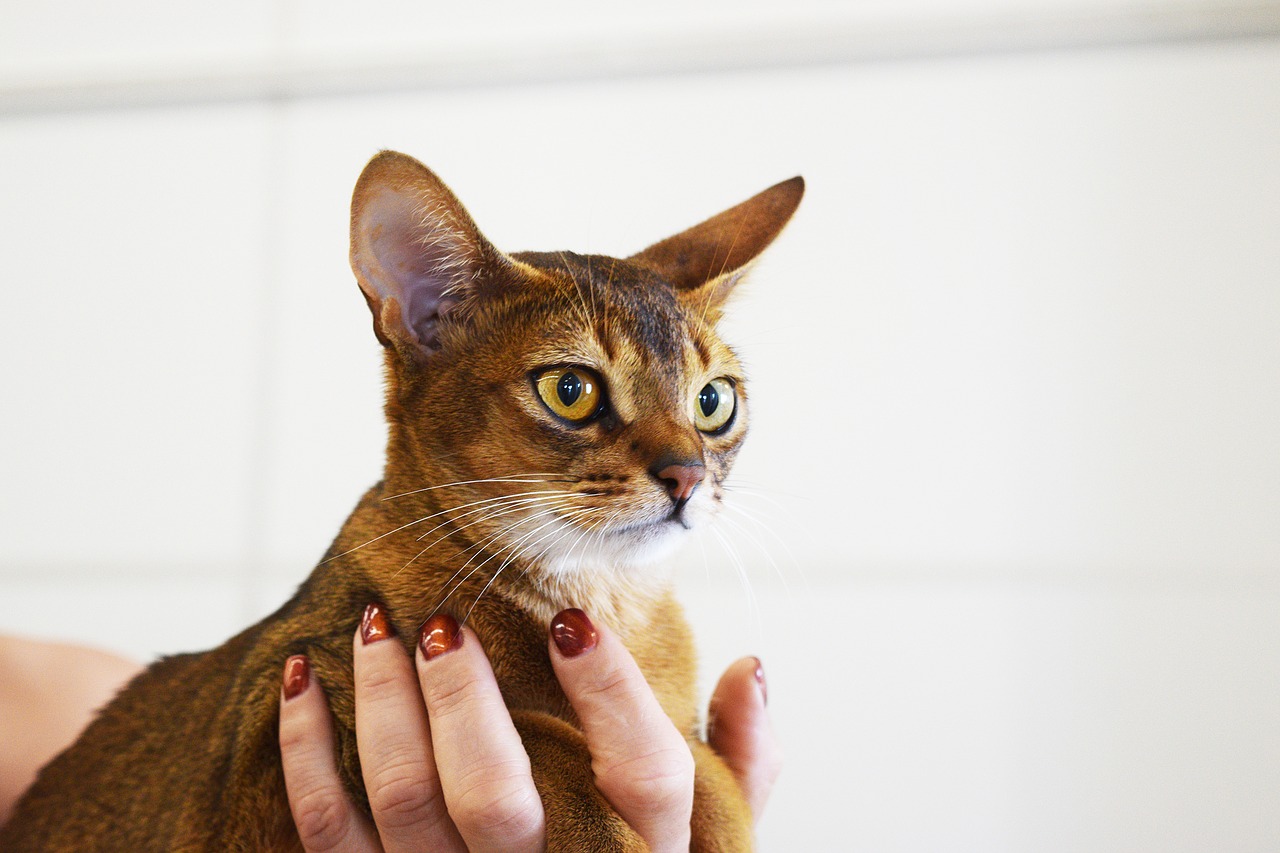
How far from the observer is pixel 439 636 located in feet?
3.41

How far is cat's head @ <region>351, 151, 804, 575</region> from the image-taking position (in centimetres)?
101

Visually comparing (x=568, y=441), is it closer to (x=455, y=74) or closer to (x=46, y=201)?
(x=455, y=74)

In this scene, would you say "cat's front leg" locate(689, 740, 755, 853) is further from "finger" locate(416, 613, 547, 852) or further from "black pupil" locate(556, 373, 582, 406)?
"black pupil" locate(556, 373, 582, 406)

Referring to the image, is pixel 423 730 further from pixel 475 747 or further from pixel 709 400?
pixel 709 400

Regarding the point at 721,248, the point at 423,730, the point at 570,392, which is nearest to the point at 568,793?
the point at 423,730

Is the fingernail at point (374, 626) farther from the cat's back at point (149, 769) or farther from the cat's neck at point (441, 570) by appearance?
the cat's back at point (149, 769)

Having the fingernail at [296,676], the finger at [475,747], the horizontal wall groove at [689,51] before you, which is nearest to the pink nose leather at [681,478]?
the finger at [475,747]

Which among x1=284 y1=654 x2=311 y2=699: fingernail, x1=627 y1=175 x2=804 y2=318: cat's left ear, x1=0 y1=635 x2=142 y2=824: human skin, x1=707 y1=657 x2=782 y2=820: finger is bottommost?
x1=0 y1=635 x2=142 y2=824: human skin

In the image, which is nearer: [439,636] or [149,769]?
[439,636]

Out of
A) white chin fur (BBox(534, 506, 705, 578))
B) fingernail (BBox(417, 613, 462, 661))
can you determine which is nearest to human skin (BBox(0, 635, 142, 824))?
fingernail (BBox(417, 613, 462, 661))

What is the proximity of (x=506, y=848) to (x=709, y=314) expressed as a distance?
0.68 meters

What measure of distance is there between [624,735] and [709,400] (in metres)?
0.39

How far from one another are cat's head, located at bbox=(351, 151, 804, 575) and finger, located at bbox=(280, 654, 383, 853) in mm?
202

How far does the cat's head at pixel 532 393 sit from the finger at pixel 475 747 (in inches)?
4.9
